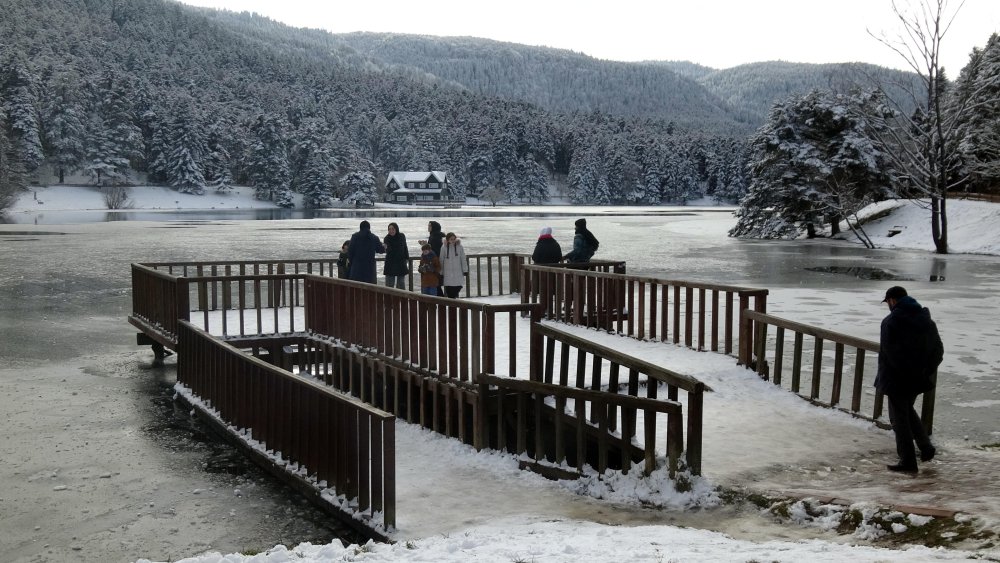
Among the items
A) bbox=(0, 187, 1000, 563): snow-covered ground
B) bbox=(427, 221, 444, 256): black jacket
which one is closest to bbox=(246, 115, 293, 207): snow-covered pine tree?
bbox=(427, 221, 444, 256): black jacket

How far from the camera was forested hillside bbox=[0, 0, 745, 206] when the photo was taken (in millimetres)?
115000

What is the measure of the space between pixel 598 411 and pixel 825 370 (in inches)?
222

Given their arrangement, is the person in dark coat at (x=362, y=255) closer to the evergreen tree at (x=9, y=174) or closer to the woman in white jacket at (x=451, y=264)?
the woman in white jacket at (x=451, y=264)

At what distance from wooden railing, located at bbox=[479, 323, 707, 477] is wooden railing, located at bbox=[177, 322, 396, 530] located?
1784 millimetres

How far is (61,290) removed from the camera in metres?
22.3

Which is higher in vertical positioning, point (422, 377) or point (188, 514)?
point (422, 377)

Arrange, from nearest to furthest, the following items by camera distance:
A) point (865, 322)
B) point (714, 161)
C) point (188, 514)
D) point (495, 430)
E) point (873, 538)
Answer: point (873, 538)
point (188, 514)
point (495, 430)
point (865, 322)
point (714, 161)

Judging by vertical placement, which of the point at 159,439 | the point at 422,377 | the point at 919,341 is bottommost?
the point at 159,439

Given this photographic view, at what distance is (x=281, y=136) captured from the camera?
411ft

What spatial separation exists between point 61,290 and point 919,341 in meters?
21.0

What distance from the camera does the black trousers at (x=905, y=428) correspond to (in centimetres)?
738

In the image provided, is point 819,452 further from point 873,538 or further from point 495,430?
point 495,430

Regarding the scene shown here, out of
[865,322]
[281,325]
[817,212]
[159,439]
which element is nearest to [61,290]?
[281,325]

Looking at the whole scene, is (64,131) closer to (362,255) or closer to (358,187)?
(358,187)
